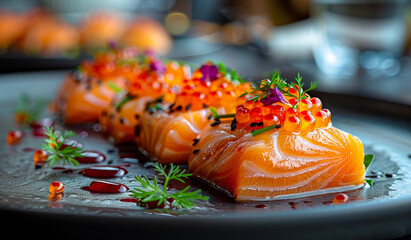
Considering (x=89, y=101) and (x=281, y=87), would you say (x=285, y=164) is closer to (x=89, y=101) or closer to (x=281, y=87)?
(x=281, y=87)

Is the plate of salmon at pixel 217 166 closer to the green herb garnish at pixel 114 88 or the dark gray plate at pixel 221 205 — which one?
the dark gray plate at pixel 221 205

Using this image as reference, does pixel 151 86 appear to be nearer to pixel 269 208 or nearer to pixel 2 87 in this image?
pixel 269 208

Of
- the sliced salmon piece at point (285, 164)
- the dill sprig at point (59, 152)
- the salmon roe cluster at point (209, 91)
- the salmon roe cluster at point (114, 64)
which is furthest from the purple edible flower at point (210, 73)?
the salmon roe cluster at point (114, 64)

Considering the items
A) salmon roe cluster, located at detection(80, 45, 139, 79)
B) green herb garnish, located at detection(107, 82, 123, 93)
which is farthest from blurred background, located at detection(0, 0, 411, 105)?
green herb garnish, located at detection(107, 82, 123, 93)

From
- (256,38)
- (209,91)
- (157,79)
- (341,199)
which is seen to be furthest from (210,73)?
(256,38)

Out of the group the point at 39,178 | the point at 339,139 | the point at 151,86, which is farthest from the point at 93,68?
the point at 339,139

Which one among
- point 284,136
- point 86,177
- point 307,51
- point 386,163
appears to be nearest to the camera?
point 284,136
